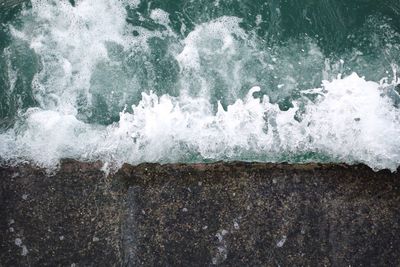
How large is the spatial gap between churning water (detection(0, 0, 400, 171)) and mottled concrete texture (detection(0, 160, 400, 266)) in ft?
0.42

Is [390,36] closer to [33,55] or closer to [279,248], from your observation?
[279,248]

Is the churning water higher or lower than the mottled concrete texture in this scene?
higher

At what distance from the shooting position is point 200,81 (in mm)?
3457

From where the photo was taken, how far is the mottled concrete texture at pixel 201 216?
118 inches

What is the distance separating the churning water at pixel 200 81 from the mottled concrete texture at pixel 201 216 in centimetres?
13

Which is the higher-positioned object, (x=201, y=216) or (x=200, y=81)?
(x=200, y=81)

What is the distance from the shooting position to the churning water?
3178mm

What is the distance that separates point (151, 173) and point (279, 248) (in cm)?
100

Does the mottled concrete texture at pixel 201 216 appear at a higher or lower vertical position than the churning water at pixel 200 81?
lower

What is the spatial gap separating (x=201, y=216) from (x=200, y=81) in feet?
3.44

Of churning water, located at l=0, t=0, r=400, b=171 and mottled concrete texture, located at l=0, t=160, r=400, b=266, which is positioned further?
churning water, located at l=0, t=0, r=400, b=171

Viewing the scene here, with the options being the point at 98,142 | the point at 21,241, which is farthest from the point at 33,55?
the point at 21,241

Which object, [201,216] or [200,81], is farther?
[200,81]

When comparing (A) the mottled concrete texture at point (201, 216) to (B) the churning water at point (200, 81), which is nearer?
(A) the mottled concrete texture at point (201, 216)
